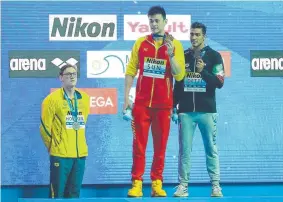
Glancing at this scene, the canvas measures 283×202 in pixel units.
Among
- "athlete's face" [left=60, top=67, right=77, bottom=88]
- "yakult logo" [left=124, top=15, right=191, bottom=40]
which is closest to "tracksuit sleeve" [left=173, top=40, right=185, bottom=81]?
"athlete's face" [left=60, top=67, right=77, bottom=88]

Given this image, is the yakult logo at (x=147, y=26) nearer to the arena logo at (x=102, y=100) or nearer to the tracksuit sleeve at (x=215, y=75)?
the arena logo at (x=102, y=100)

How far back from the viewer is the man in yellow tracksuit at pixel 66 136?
23.9 ft

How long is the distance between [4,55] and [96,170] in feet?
4.84

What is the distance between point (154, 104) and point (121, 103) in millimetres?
1289

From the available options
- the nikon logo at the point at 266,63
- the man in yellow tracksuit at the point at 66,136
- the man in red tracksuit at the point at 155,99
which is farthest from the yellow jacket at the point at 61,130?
the nikon logo at the point at 266,63

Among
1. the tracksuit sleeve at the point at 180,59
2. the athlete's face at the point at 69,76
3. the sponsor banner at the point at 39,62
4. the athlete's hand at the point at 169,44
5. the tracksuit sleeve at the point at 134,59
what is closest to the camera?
the athlete's hand at the point at 169,44

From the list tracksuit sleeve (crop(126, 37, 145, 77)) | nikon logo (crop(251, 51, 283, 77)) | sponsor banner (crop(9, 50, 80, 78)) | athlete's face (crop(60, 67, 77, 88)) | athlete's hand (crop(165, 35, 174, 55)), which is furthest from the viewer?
nikon logo (crop(251, 51, 283, 77))

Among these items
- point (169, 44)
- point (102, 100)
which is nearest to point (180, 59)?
point (169, 44)

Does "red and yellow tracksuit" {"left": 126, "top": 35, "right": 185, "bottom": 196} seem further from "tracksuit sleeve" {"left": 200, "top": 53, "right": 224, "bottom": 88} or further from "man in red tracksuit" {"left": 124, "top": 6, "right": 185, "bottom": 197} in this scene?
"tracksuit sleeve" {"left": 200, "top": 53, "right": 224, "bottom": 88}

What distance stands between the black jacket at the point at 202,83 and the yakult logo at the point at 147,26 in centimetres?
114

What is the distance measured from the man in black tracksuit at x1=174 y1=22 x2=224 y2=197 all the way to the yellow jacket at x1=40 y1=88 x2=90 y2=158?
2.96 ft

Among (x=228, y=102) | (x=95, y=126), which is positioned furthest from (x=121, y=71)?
(x=228, y=102)

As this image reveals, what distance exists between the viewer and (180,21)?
833cm

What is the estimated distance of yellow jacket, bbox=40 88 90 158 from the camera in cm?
729
